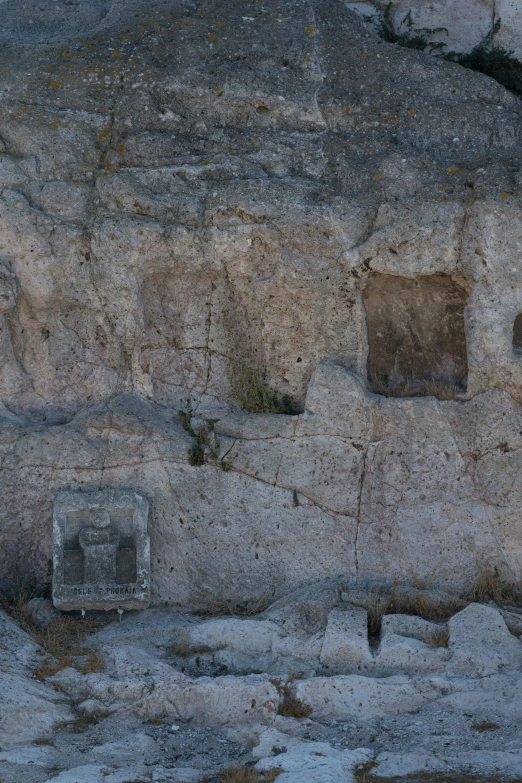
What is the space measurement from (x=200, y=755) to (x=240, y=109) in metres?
5.11

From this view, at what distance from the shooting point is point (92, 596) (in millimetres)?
9266

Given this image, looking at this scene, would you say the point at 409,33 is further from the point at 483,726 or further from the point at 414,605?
the point at 483,726

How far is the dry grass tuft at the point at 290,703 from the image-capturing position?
805 centimetres

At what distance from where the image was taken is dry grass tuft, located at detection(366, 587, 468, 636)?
903 centimetres

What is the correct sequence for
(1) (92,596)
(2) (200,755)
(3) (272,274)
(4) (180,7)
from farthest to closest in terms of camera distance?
(4) (180,7), (3) (272,274), (1) (92,596), (2) (200,755)

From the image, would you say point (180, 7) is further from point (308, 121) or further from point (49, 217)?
point (49, 217)

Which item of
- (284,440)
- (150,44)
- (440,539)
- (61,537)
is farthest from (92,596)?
(150,44)

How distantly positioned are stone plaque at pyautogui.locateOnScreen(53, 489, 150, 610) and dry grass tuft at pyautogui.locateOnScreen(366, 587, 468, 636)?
1669 millimetres

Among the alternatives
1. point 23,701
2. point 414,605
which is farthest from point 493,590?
point 23,701

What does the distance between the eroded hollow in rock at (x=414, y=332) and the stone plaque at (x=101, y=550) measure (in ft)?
7.12

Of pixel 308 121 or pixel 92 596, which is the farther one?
pixel 308 121

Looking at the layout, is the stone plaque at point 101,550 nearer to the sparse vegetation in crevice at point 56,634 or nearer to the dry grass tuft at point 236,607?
the sparse vegetation in crevice at point 56,634

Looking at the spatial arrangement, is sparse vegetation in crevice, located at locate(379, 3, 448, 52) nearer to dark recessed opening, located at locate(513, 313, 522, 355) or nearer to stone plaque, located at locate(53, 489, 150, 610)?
dark recessed opening, located at locate(513, 313, 522, 355)

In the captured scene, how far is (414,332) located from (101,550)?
9.96 feet
